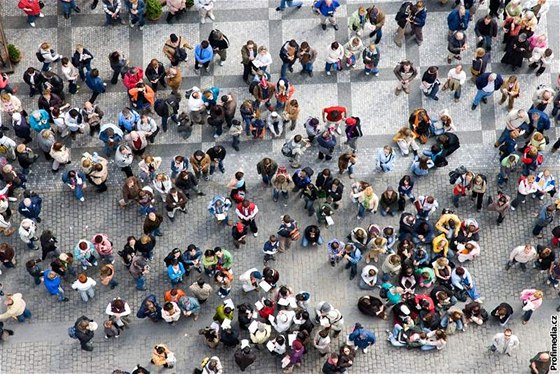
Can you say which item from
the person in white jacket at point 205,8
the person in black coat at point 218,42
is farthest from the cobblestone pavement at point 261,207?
the person in black coat at point 218,42

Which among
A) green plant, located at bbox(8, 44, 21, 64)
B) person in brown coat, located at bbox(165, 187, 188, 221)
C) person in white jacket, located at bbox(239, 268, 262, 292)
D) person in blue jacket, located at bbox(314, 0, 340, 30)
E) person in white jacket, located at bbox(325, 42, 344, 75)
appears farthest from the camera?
green plant, located at bbox(8, 44, 21, 64)

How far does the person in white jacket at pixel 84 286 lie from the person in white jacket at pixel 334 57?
9147 mm

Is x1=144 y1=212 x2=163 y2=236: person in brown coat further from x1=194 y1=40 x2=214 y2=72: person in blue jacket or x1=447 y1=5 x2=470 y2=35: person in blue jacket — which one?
x1=447 y1=5 x2=470 y2=35: person in blue jacket

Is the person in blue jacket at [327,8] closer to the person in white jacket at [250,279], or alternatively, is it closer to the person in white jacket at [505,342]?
the person in white jacket at [250,279]


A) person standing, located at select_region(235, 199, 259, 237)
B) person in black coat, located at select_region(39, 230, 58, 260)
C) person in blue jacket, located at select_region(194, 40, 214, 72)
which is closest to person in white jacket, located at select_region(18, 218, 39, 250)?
person in black coat, located at select_region(39, 230, 58, 260)

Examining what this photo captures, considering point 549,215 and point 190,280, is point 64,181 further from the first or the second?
point 549,215

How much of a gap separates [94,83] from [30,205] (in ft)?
14.0

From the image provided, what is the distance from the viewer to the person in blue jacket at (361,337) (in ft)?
83.3

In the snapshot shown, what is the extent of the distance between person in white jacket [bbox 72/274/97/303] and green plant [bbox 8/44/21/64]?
7417mm

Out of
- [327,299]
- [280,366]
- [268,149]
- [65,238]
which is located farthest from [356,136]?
[65,238]

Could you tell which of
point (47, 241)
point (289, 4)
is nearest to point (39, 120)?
point (47, 241)

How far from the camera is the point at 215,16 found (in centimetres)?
3112

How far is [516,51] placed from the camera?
2938 cm

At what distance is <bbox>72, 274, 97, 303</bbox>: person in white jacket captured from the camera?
2603 cm
